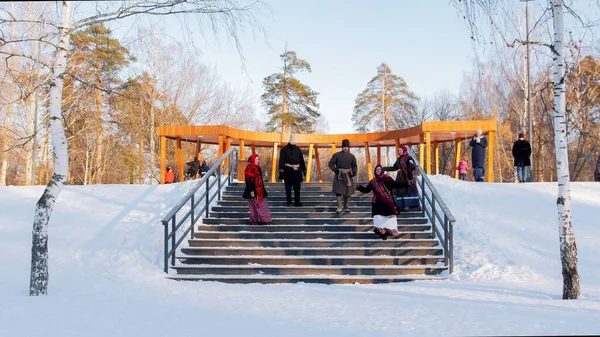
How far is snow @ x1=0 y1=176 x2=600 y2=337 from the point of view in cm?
487

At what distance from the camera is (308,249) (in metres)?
8.50

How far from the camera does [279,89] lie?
3384cm

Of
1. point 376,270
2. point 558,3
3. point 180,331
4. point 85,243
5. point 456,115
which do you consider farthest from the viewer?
point 456,115

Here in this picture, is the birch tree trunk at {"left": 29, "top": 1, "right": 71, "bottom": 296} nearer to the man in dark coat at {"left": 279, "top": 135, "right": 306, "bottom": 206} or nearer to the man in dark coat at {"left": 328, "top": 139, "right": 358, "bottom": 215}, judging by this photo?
the man in dark coat at {"left": 279, "top": 135, "right": 306, "bottom": 206}

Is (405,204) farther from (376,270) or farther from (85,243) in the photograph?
(85,243)

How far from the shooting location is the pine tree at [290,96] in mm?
33688

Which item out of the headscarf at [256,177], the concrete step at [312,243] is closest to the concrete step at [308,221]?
the headscarf at [256,177]

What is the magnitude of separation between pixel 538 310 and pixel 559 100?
8.66 ft

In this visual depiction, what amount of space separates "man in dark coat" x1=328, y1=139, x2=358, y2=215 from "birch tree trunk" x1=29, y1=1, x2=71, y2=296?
5.02 m

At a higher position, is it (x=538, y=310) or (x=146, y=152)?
(x=146, y=152)

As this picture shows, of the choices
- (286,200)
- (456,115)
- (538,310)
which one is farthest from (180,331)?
(456,115)

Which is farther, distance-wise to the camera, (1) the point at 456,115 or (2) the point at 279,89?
(2) the point at 279,89

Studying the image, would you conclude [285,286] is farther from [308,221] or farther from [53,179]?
[53,179]

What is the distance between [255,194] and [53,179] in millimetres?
3729
